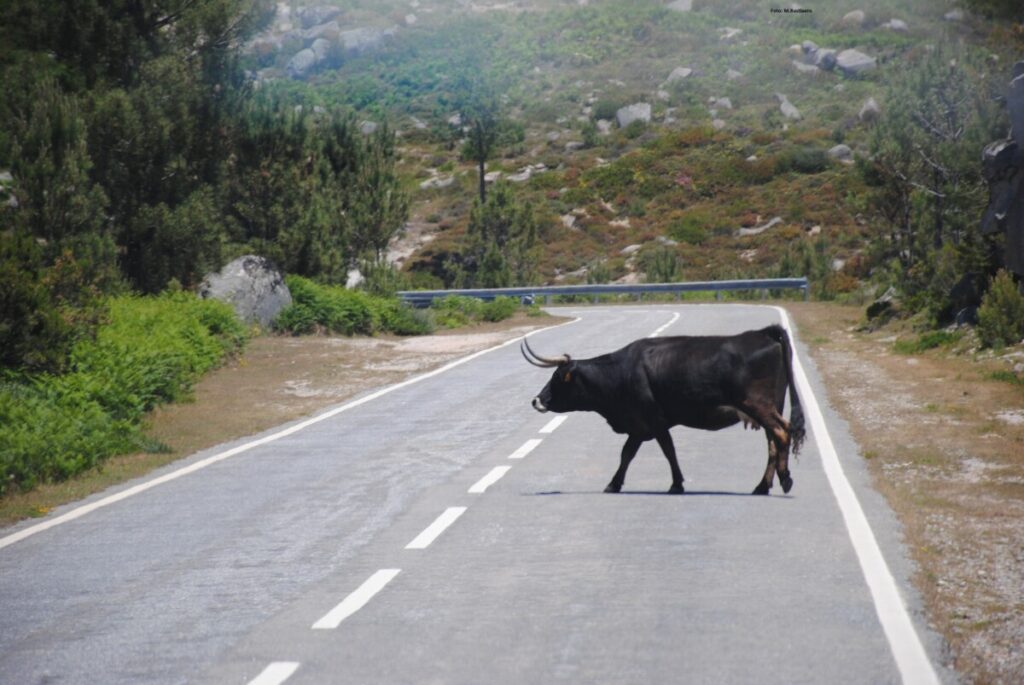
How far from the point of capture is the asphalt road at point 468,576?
268 inches

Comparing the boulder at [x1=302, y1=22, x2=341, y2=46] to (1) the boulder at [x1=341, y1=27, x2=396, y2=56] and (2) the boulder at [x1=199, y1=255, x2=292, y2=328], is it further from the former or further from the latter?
(2) the boulder at [x1=199, y1=255, x2=292, y2=328]

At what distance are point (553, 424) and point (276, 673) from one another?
11148 mm

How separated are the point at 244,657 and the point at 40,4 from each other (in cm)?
2812

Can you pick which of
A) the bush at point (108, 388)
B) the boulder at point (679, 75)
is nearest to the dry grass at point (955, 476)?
the bush at point (108, 388)

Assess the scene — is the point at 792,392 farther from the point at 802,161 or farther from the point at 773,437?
the point at 802,161

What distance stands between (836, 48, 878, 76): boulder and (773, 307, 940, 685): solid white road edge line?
100 metres

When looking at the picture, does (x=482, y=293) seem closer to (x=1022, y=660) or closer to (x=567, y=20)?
(x=1022, y=660)

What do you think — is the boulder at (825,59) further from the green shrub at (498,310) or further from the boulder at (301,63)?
the green shrub at (498,310)

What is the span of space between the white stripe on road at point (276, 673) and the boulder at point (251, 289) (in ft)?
82.4

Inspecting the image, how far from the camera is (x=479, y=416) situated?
18594 mm

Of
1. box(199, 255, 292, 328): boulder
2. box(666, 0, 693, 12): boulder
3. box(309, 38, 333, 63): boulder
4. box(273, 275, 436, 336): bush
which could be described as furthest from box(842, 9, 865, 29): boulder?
box(199, 255, 292, 328): boulder

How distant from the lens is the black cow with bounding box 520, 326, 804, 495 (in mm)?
11617

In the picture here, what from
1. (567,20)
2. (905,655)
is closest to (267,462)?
(905,655)

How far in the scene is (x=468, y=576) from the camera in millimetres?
8789
